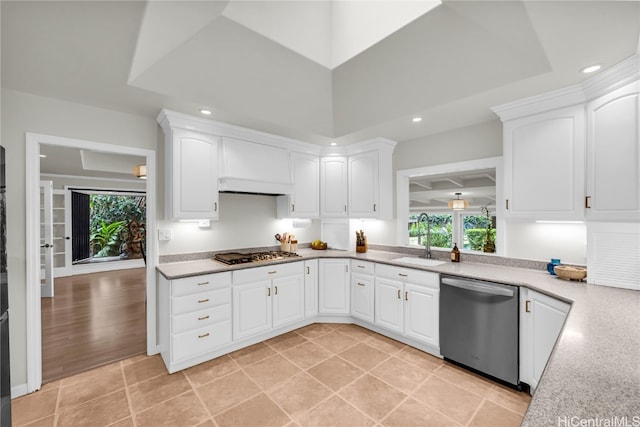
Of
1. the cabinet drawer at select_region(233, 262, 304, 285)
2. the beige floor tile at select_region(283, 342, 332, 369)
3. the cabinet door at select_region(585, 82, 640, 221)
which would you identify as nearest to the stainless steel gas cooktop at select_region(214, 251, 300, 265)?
the cabinet drawer at select_region(233, 262, 304, 285)

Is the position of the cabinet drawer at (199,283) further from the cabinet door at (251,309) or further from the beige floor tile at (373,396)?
the beige floor tile at (373,396)

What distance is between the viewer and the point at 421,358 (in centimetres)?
278

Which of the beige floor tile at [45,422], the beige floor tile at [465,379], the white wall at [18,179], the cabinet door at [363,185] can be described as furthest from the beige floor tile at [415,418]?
the white wall at [18,179]

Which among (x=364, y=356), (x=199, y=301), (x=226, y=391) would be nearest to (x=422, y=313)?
(x=364, y=356)

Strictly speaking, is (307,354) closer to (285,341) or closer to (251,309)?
(285,341)

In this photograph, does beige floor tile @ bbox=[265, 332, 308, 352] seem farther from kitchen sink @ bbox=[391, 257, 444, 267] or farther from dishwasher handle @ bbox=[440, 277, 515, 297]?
dishwasher handle @ bbox=[440, 277, 515, 297]

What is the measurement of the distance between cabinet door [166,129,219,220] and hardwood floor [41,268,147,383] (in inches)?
61.6

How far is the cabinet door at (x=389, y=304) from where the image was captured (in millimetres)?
3059

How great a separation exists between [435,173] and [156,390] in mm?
3576

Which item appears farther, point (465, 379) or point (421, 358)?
point (421, 358)

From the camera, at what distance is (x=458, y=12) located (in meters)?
1.92

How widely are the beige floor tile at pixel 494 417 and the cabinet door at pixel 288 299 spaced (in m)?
1.99

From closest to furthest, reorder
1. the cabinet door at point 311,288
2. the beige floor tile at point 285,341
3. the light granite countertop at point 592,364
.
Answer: the light granite countertop at point 592,364, the beige floor tile at point 285,341, the cabinet door at point 311,288

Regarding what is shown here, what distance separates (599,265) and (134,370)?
4005 millimetres
